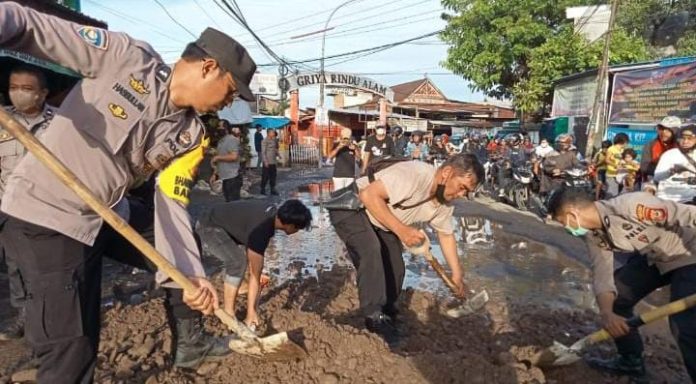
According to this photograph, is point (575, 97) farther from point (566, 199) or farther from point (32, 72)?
point (32, 72)

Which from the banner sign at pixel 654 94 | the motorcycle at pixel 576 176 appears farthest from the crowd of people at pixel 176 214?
the banner sign at pixel 654 94

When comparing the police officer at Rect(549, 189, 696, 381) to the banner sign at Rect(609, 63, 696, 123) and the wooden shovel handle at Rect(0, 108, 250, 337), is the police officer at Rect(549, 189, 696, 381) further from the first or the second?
the banner sign at Rect(609, 63, 696, 123)

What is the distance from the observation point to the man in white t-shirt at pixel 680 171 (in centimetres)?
607

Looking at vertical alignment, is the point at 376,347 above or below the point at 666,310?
below

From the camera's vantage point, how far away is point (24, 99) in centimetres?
358

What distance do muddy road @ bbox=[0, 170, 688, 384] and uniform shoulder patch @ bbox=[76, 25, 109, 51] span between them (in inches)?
74.0

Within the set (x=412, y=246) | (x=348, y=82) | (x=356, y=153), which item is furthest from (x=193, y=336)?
(x=348, y=82)

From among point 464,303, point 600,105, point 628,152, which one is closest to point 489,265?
point 464,303

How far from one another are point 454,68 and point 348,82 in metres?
4.86

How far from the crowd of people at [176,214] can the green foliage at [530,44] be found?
16.6m

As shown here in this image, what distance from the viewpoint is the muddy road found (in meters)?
3.19

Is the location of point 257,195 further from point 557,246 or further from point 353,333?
point 353,333

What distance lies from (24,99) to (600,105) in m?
13.5

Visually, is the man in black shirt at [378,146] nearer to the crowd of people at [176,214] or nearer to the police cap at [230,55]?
the crowd of people at [176,214]
